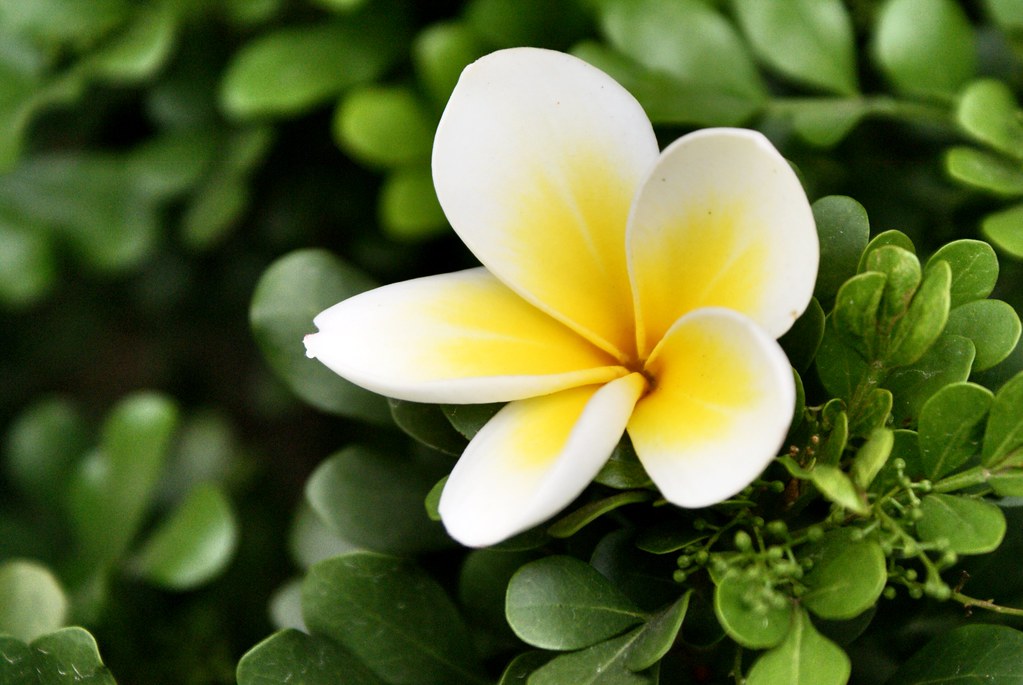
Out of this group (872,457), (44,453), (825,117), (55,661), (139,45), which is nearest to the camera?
(872,457)

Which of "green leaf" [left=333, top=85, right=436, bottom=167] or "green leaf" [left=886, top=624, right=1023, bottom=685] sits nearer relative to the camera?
"green leaf" [left=886, top=624, right=1023, bottom=685]

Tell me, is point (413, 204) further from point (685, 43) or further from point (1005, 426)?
point (1005, 426)

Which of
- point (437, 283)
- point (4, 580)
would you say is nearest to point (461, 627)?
point (437, 283)

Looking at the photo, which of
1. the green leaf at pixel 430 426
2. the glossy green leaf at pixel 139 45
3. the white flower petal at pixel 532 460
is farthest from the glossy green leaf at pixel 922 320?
the glossy green leaf at pixel 139 45

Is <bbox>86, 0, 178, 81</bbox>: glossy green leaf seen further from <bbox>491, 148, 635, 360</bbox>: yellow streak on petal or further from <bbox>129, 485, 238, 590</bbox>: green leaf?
<bbox>491, 148, 635, 360</bbox>: yellow streak on petal

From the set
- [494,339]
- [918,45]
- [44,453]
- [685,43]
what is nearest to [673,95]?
[685,43]

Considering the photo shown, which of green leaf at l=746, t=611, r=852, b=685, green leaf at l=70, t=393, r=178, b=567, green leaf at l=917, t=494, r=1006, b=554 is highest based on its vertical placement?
green leaf at l=917, t=494, r=1006, b=554

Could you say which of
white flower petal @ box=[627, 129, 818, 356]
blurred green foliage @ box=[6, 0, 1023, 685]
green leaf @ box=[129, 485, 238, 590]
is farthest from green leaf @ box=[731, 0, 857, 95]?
green leaf @ box=[129, 485, 238, 590]
